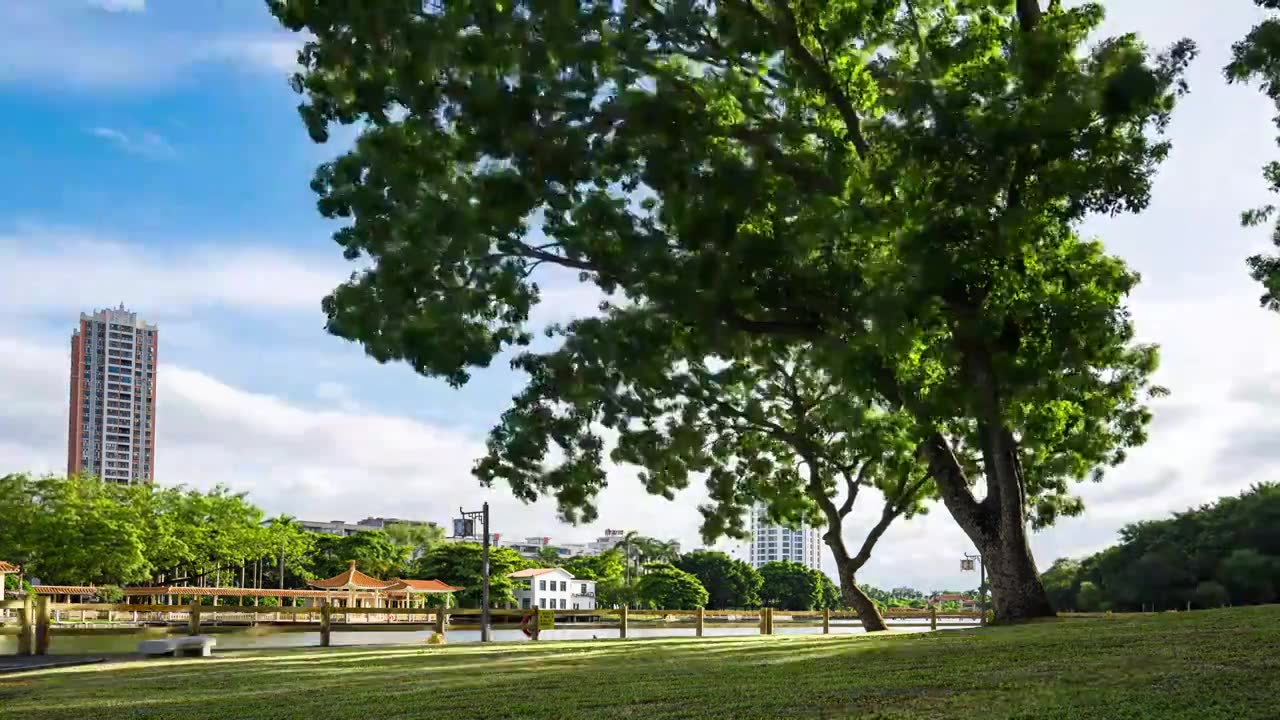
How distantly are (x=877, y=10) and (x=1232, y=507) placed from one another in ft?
87.5

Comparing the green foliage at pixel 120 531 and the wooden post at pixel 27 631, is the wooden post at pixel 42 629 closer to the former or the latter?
the wooden post at pixel 27 631

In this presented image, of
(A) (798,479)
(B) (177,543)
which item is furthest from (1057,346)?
(B) (177,543)

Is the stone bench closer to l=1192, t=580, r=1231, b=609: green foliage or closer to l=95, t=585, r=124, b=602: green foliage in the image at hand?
l=1192, t=580, r=1231, b=609: green foliage

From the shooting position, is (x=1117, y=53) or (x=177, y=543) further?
(x=177, y=543)

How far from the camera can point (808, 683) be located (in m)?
8.45

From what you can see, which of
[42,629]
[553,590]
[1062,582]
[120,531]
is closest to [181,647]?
[42,629]

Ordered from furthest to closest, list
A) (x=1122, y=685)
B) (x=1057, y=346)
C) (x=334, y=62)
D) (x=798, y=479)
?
(x=798, y=479), (x=334, y=62), (x=1057, y=346), (x=1122, y=685)

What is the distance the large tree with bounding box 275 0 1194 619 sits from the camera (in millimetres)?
10562

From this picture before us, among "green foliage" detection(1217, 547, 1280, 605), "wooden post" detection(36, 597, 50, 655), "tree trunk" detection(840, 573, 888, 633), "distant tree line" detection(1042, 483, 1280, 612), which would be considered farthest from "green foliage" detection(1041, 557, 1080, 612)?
"wooden post" detection(36, 597, 50, 655)

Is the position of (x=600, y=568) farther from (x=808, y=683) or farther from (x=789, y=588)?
(x=808, y=683)

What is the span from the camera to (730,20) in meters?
12.1

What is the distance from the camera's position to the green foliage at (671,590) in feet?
252

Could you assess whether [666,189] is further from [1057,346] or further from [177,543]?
[177,543]

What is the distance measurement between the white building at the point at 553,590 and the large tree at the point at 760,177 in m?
72.6
